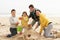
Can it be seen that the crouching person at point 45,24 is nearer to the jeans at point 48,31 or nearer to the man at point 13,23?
the jeans at point 48,31

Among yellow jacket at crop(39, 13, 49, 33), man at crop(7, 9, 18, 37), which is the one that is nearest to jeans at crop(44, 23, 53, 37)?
yellow jacket at crop(39, 13, 49, 33)

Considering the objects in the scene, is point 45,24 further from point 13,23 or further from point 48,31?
point 13,23

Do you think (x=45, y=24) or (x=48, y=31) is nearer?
(x=45, y=24)

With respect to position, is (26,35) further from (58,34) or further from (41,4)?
(41,4)

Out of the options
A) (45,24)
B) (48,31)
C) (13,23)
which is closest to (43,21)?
(45,24)

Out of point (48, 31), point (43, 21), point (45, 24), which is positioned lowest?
point (48, 31)

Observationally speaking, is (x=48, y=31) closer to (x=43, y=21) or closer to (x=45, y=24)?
(x=45, y=24)

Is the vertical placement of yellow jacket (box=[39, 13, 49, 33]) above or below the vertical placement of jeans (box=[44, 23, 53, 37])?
above

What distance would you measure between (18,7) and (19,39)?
427 inches

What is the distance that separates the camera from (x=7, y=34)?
10.3m

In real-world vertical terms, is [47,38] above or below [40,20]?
below

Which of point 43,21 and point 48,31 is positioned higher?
point 43,21

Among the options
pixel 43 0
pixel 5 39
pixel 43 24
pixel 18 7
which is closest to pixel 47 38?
pixel 43 24

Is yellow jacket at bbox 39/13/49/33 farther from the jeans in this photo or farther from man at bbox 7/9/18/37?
man at bbox 7/9/18/37
